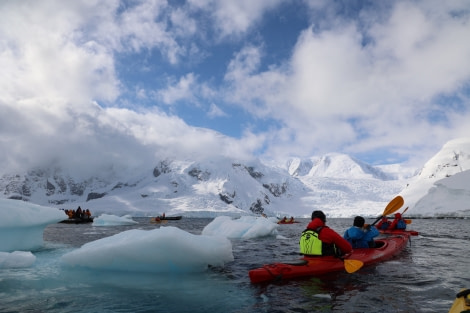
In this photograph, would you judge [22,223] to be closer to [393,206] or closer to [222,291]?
[222,291]

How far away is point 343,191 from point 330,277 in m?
154

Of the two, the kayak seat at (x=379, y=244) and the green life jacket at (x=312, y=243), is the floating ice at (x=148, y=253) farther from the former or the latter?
the kayak seat at (x=379, y=244)

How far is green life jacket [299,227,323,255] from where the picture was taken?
808 centimetres

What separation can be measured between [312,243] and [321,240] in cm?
25

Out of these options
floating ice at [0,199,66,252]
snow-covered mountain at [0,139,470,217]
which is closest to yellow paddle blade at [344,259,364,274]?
floating ice at [0,199,66,252]

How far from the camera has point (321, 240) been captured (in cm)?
808

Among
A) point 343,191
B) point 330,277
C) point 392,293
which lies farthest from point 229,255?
point 343,191

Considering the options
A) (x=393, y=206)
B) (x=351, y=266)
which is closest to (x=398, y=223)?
(x=393, y=206)

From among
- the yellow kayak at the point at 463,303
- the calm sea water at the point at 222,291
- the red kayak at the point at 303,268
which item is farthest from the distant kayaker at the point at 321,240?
the yellow kayak at the point at 463,303

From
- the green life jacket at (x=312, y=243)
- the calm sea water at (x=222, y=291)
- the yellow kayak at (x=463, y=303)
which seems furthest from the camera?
the green life jacket at (x=312, y=243)

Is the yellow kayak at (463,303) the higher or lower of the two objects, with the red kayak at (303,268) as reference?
higher

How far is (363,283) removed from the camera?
737 centimetres

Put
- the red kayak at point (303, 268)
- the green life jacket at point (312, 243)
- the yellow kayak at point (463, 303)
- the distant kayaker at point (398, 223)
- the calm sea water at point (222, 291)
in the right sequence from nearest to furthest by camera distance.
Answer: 1. the yellow kayak at point (463, 303)
2. the calm sea water at point (222, 291)
3. the red kayak at point (303, 268)
4. the green life jacket at point (312, 243)
5. the distant kayaker at point (398, 223)

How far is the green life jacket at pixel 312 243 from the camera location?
318 inches
